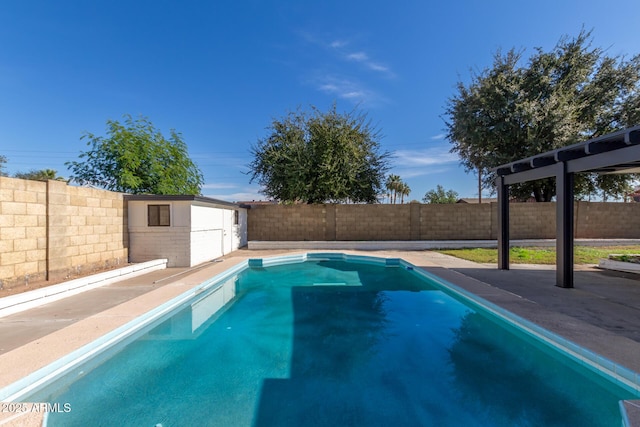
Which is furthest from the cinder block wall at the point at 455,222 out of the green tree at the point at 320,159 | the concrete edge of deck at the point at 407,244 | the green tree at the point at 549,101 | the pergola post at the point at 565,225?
the pergola post at the point at 565,225

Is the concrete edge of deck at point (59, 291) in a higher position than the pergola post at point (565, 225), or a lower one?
lower

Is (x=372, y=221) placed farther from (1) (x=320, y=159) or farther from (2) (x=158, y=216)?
(2) (x=158, y=216)

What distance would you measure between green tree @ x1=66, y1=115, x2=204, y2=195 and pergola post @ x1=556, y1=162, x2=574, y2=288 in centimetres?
1371

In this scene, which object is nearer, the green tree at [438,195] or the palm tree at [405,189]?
the green tree at [438,195]

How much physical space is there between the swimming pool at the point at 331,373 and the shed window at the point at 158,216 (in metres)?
3.58

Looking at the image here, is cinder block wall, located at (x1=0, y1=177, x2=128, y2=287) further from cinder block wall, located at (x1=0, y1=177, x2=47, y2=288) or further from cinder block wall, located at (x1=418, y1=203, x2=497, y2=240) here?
cinder block wall, located at (x1=418, y1=203, x2=497, y2=240)

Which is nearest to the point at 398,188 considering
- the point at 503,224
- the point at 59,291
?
the point at 503,224

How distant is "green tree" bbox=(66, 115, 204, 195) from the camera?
11.8m

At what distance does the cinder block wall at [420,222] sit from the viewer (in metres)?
14.3

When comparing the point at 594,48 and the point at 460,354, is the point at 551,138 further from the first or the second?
the point at 460,354

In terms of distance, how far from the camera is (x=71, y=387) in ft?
9.68

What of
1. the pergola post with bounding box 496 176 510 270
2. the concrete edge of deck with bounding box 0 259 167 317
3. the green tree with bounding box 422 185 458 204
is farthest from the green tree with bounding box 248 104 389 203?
the green tree with bounding box 422 185 458 204

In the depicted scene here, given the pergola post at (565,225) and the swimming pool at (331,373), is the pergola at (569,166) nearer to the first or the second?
the pergola post at (565,225)

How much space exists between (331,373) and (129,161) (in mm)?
12144
